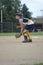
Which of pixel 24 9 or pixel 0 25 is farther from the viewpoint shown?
pixel 24 9

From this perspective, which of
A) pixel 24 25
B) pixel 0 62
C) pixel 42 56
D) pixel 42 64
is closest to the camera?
pixel 42 64


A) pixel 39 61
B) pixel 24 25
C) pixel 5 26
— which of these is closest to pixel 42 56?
pixel 39 61

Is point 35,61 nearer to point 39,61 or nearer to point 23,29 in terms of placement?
point 39,61

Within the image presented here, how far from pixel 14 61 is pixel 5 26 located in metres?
A: 39.8

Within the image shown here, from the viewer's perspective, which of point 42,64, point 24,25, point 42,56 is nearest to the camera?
point 42,64

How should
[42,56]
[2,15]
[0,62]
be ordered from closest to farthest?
[0,62] → [42,56] → [2,15]

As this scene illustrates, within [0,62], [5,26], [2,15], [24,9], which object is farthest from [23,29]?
[24,9]

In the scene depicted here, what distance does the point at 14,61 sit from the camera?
9.45 metres

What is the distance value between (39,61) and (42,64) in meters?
0.71

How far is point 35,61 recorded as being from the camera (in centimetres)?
939

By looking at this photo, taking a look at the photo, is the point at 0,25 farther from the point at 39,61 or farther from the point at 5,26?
the point at 39,61

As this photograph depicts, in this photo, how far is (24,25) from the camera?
18.0 m

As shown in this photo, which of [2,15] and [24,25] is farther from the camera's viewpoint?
[2,15]

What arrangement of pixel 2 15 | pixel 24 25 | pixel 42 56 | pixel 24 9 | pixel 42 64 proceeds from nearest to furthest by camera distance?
pixel 42 64 → pixel 42 56 → pixel 24 25 → pixel 2 15 → pixel 24 9
